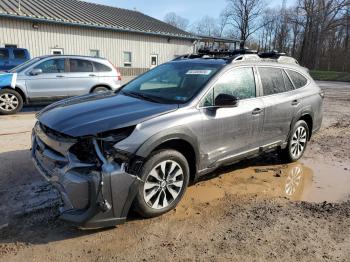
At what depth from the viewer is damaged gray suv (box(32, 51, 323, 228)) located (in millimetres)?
3408

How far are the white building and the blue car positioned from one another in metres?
5.56

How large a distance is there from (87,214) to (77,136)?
76cm

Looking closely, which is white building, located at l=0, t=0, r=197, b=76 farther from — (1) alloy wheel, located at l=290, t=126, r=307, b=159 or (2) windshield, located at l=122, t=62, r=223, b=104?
(1) alloy wheel, located at l=290, t=126, r=307, b=159

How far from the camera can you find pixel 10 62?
1406 centimetres

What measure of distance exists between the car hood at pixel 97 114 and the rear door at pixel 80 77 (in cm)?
656

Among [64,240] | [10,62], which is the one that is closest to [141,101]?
[64,240]

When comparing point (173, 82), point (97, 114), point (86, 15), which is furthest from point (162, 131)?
point (86, 15)

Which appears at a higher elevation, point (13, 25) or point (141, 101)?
point (13, 25)

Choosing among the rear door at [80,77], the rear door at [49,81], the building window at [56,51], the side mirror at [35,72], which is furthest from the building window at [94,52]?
the side mirror at [35,72]

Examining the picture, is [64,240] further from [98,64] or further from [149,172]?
[98,64]

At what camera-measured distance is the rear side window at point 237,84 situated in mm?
4641

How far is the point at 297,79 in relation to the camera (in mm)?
Result: 6230

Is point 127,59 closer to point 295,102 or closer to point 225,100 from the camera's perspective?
point 295,102

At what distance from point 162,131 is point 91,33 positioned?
20.8 metres
